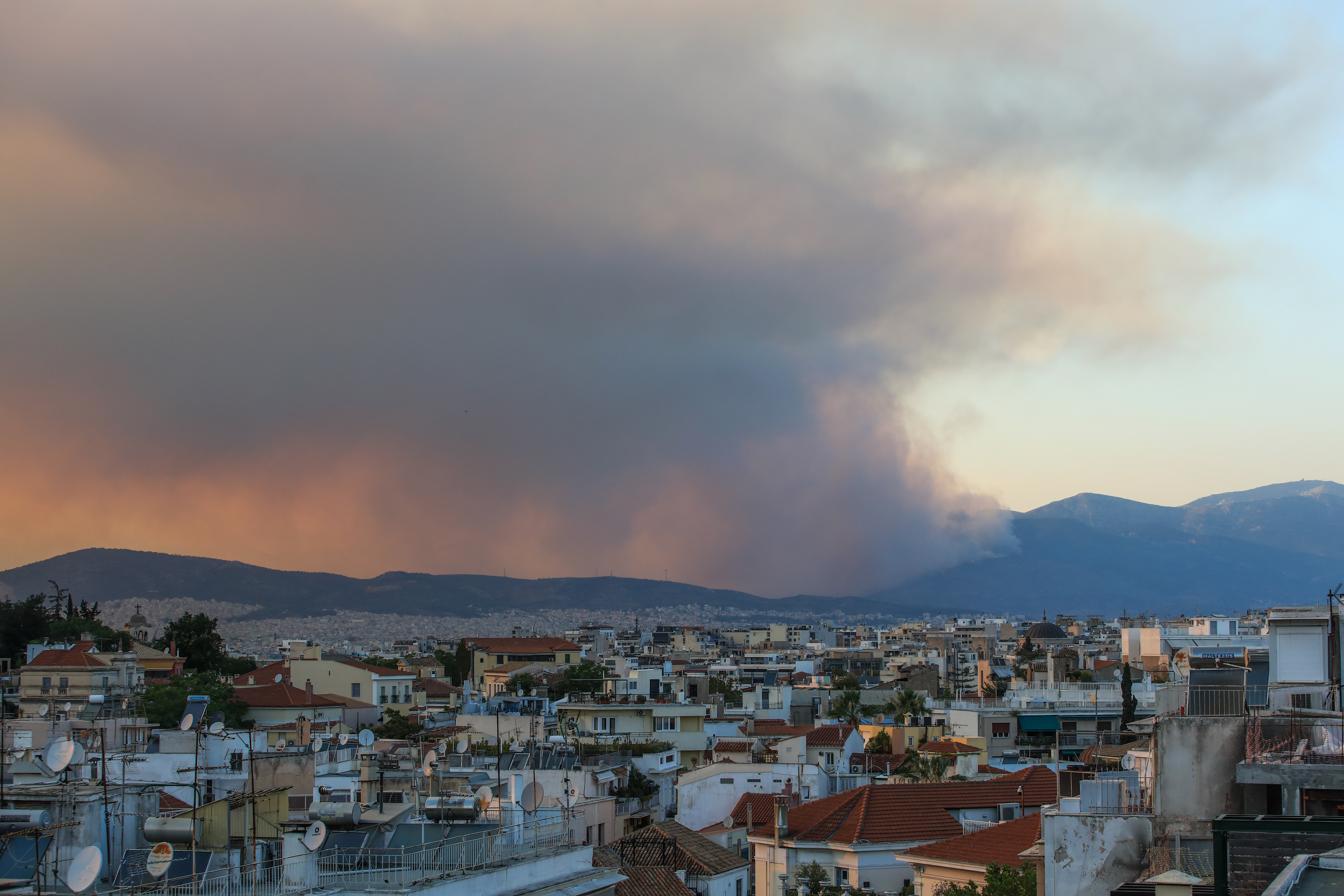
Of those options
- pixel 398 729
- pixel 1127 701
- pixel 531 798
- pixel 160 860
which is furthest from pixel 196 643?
pixel 160 860

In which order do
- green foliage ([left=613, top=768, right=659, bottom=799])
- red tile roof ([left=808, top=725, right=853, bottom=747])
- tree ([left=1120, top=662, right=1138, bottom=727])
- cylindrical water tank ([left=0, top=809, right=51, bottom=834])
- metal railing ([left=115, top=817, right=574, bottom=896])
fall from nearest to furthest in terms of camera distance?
metal railing ([left=115, top=817, right=574, bottom=896])
cylindrical water tank ([left=0, top=809, right=51, bottom=834])
green foliage ([left=613, top=768, right=659, bottom=799])
tree ([left=1120, top=662, right=1138, bottom=727])
red tile roof ([left=808, top=725, right=853, bottom=747])

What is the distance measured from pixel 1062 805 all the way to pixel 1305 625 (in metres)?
5.14

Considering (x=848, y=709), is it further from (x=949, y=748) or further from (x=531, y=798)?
(x=531, y=798)

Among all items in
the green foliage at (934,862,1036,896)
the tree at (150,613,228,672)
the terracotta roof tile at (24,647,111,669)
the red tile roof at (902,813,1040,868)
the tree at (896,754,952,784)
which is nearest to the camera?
the green foliage at (934,862,1036,896)

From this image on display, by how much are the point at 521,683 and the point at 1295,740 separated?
8709 centimetres

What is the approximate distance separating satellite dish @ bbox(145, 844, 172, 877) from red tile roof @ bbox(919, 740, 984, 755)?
3801 cm

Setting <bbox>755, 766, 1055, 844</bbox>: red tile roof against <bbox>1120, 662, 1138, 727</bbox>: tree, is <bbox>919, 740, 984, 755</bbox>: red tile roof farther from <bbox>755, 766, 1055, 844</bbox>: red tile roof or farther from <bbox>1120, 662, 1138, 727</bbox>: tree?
<bbox>755, 766, 1055, 844</bbox>: red tile roof

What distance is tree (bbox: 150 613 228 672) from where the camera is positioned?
9594 cm

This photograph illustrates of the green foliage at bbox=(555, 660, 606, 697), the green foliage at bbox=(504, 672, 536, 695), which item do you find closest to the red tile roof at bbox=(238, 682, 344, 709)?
the green foliage at bbox=(504, 672, 536, 695)

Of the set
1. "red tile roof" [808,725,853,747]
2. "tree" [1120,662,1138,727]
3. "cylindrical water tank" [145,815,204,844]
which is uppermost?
"cylindrical water tank" [145,815,204,844]

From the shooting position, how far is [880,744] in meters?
63.9

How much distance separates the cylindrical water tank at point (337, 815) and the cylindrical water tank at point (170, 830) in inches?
64.7

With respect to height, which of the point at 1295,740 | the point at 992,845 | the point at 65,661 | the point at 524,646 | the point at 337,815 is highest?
the point at 1295,740

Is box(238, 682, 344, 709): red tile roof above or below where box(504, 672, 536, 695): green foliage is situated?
above
